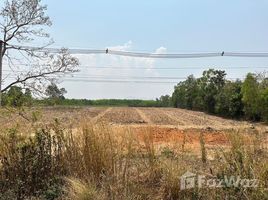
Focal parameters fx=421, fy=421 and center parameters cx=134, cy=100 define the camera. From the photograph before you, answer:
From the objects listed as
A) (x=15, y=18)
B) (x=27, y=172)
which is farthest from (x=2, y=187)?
(x=15, y=18)

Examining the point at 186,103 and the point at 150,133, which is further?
the point at 186,103

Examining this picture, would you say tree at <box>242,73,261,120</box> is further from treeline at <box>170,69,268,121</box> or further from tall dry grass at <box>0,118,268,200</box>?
tall dry grass at <box>0,118,268,200</box>

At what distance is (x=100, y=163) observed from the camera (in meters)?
6.87

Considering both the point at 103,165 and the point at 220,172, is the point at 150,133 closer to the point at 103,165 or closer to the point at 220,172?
the point at 103,165

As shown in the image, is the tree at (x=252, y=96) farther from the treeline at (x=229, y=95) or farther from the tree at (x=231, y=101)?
the tree at (x=231, y=101)

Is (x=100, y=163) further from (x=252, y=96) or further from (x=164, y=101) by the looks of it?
(x=164, y=101)

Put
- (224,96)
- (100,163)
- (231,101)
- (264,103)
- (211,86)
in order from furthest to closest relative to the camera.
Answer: (211,86)
(224,96)
(231,101)
(264,103)
(100,163)

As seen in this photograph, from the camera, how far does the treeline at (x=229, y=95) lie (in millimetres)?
44438

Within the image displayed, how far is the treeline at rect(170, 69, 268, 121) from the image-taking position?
4444 cm

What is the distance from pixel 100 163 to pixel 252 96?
40.1 m

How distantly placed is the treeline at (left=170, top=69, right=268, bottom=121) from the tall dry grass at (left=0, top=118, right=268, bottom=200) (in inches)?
1442

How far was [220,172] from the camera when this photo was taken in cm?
598

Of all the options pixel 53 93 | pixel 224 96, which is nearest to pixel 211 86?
pixel 224 96

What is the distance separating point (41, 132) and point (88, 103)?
91.5m
